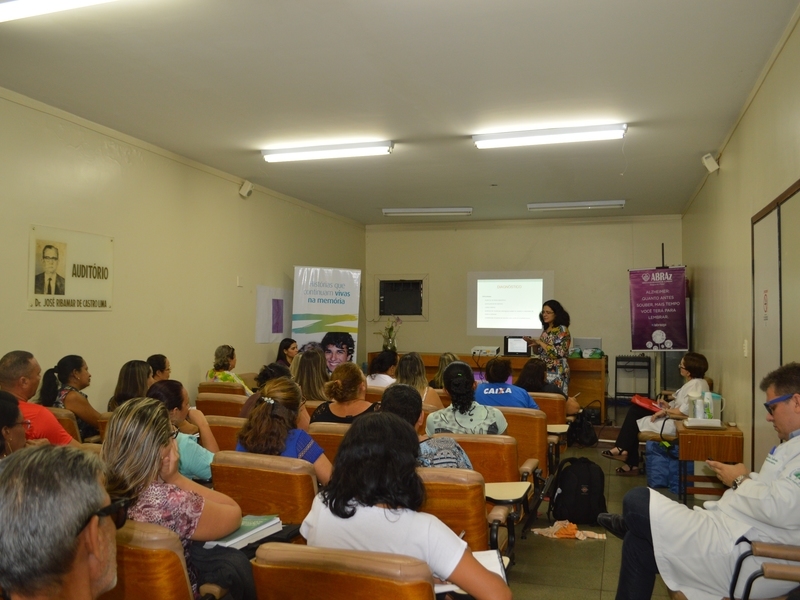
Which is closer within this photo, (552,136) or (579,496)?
(579,496)

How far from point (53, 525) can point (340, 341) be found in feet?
23.0

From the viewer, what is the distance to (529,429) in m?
3.89

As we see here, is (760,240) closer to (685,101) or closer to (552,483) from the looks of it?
(685,101)

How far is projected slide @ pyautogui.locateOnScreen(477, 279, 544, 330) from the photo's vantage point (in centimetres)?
1044

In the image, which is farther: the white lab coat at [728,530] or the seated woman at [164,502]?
the white lab coat at [728,530]

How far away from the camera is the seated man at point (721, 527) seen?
2.22 m

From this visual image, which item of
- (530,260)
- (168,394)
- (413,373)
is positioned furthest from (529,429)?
(530,260)

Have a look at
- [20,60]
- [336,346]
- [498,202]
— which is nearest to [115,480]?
[20,60]

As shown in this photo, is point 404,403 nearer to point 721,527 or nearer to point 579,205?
point 721,527

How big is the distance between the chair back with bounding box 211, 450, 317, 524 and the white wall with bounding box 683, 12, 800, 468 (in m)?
2.57

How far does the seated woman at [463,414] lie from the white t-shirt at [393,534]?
175cm

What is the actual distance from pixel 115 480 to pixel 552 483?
3.42 metres

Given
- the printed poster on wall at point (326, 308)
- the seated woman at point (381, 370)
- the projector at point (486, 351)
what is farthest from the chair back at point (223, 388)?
the projector at point (486, 351)

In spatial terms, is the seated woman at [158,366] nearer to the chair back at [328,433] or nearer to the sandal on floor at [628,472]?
the chair back at [328,433]
